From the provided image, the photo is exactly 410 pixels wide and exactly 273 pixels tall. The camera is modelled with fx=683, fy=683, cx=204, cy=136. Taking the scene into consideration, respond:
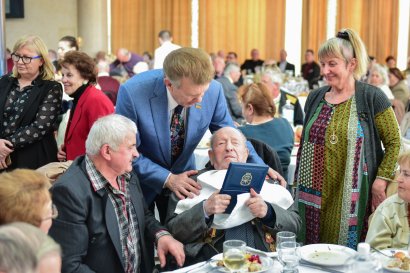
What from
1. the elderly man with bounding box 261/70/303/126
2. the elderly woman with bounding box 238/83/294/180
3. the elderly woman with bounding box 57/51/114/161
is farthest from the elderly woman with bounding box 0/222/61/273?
the elderly man with bounding box 261/70/303/126

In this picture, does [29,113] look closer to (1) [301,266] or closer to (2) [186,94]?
(2) [186,94]

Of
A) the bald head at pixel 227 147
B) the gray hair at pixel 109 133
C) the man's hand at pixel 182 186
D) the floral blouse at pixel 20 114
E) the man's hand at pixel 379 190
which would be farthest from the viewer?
the floral blouse at pixel 20 114

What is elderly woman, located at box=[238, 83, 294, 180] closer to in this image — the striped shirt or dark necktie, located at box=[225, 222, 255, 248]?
dark necktie, located at box=[225, 222, 255, 248]

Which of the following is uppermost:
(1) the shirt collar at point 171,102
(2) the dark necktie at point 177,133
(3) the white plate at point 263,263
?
(1) the shirt collar at point 171,102

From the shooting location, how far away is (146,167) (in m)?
3.47

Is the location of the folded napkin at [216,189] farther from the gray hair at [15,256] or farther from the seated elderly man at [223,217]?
the gray hair at [15,256]

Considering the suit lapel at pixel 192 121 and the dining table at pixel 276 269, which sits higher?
the suit lapel at pixel 192 121

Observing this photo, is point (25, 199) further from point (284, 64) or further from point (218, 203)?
point (284, 64)

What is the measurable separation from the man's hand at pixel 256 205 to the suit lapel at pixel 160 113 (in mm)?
598

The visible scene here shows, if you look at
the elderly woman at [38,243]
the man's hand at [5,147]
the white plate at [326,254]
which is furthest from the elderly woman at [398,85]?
the elderly woman at [38,243]

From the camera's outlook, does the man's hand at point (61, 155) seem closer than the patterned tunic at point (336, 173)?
No

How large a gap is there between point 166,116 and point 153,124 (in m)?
0.08

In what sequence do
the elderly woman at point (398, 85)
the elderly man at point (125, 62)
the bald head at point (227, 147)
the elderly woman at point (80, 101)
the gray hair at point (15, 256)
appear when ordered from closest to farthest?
the gray hair at point (15, 256) < the bald head at point (227, 147) < the elderly woman at point (80, 101) < the elderly woman at point (398, 85) < the elderly man at point (125, 62)

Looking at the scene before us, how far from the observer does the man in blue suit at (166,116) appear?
10.6 ft
